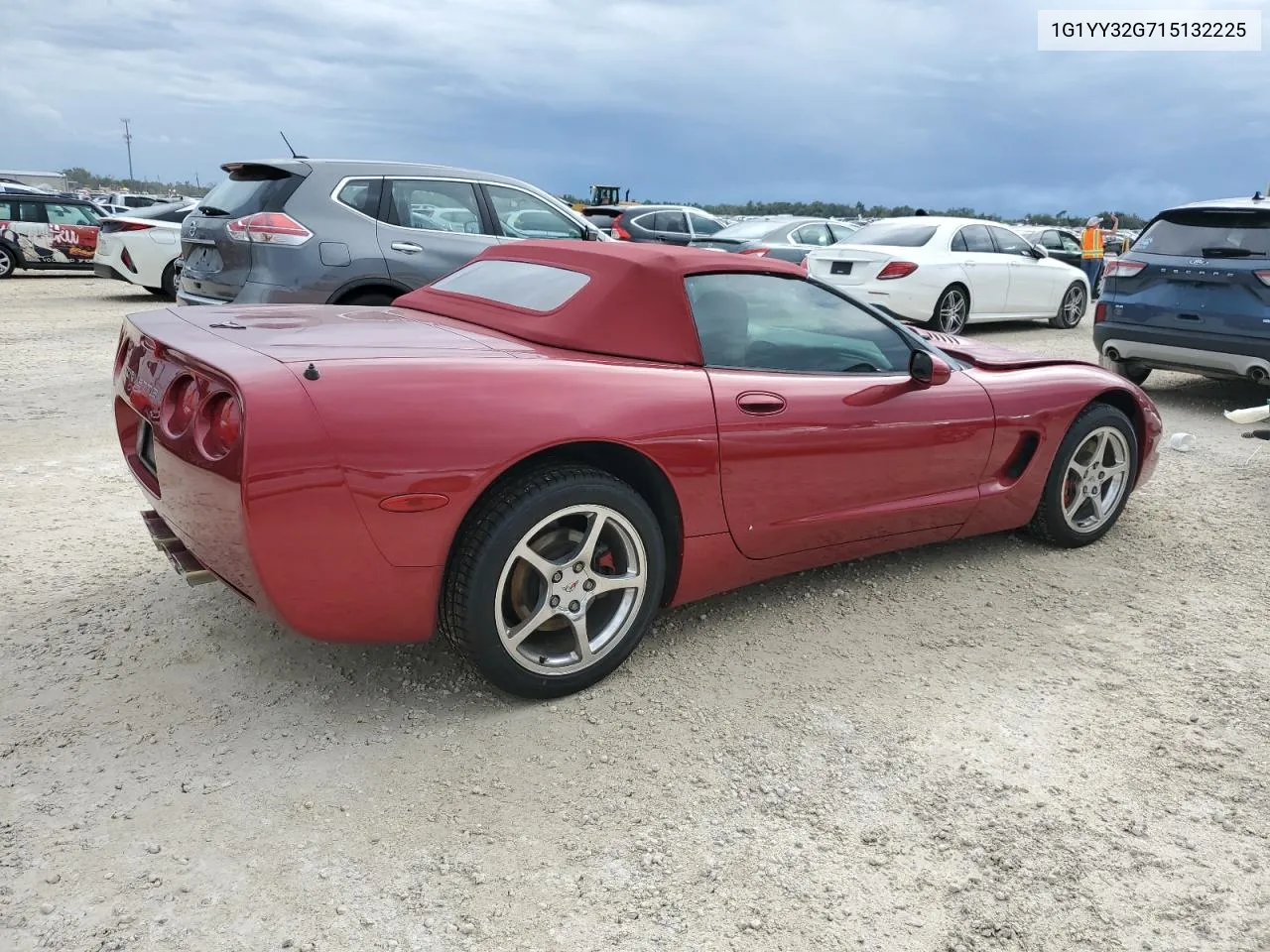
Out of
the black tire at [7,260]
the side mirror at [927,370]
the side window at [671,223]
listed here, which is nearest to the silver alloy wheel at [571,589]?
the side mirror at [927,370]

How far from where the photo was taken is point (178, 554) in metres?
2.91

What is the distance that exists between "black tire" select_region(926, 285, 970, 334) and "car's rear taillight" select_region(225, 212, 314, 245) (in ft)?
23.2

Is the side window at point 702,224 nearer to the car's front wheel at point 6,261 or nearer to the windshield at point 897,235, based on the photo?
the windshield at point 897,235

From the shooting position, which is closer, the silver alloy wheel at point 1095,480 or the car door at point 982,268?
the silver alloy wheel at point 1095,480

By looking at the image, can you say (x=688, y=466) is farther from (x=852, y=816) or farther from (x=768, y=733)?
(x=852, y=816)

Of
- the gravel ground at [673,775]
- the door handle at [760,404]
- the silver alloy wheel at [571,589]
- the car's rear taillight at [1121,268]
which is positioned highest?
the car's rear taillight at [1121,268]

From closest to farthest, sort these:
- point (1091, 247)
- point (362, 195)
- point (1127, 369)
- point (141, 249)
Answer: point (362, 195), point (1127, 369), point (141, 249), point (1091, 247)

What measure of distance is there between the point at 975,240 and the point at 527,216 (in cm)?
617

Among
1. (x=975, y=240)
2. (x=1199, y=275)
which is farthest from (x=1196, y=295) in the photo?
(x=975, y=240)

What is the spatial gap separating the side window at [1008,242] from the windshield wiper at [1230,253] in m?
4.66

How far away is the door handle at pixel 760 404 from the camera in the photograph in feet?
10.5

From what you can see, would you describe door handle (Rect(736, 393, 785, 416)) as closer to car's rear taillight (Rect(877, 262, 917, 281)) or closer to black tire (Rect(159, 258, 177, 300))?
car's rear taillight (Rect(877, 262, 917, 281))

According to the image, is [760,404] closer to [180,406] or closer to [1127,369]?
[180,406]

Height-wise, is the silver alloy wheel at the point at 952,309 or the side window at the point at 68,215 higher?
the side window at the point at 68,215
